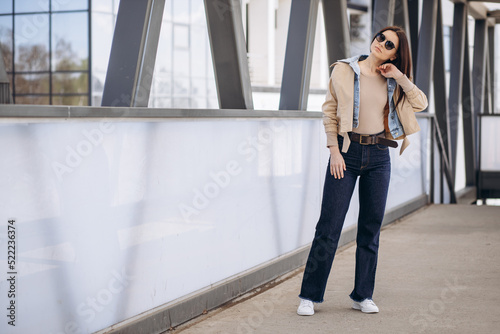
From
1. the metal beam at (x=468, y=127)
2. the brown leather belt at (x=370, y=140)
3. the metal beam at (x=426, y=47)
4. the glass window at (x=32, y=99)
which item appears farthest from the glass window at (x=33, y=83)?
the brown leather belt at (x=370, y=140)

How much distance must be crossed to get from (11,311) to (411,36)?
985 centimetres

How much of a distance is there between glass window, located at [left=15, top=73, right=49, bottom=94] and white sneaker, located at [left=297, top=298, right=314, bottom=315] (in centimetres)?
2149

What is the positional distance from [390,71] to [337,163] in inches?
20.4

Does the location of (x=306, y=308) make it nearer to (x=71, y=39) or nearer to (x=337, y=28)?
(x=337, y=28)

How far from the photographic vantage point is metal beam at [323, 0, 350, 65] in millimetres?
6711

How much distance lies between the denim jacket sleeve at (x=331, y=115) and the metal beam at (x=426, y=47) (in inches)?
308

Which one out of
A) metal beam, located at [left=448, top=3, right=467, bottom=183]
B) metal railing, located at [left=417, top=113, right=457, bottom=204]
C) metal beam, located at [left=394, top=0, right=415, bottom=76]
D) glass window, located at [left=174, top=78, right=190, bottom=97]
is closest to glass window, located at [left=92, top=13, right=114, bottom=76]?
glass window, located at [left=174, top=78, right=190, bottom=97]

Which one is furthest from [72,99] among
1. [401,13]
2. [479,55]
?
[401,13]

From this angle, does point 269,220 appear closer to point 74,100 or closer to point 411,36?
point 411,36

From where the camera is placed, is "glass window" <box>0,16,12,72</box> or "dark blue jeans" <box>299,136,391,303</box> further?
"glass window" <box>0,16,12,72</box>

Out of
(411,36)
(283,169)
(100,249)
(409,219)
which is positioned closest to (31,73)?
(411,36)

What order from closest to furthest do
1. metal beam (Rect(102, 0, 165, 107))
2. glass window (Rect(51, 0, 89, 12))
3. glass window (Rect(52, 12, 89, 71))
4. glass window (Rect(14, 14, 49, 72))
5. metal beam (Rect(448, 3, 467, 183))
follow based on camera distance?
1. metal beam (Rect(102, 0, 165, 107))
2. metal beam (Rect(448, 3, 467, 183))
3. glass window (Rect(51, 0, 89, 12))
4. glass window (Rect(52, 12, 89, 71))
5. glass window (Rect(14, 14, 49, 72))

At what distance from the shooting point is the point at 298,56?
5.82 metres

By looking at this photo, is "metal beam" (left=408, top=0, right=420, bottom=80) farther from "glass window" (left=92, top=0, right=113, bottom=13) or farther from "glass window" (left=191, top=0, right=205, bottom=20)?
"glass window" (left=191, top=0, right=205, bottom=20)
